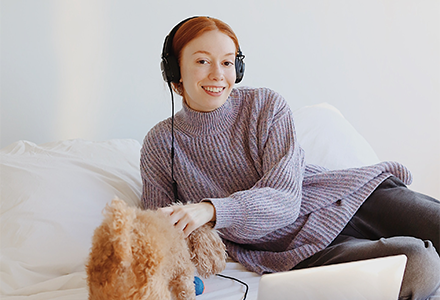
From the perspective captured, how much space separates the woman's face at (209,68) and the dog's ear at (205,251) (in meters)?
0.46

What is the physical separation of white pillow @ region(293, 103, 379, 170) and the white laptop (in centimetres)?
89

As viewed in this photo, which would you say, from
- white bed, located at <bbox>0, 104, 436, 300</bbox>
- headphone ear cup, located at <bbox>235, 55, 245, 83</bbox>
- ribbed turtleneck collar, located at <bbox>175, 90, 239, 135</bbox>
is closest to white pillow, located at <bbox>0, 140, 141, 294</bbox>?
white bed, located at <bbox>0, 104, 436, 300</bbox>

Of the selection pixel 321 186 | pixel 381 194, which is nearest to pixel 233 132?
pixel 321 186

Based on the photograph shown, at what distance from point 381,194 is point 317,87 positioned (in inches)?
44.5

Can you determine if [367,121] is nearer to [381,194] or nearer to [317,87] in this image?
[317,87]

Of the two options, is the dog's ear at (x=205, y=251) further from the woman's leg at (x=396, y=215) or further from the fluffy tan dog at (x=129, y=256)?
the woman's leg at (x=396, y=215)

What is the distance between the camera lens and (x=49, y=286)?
1033 millimetres

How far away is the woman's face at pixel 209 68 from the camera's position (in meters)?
1.13

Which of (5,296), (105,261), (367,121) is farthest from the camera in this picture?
(367,121)

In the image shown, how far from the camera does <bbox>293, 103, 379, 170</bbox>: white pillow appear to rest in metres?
1.60

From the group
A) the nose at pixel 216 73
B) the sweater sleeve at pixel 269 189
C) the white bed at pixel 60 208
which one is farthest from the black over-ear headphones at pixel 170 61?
the white bed at pixel 60 208

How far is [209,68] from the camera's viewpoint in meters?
1.14

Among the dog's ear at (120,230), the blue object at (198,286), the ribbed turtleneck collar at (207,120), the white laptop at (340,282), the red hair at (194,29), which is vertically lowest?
the blue object at (198,286)

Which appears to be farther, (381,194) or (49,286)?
(381,194)
